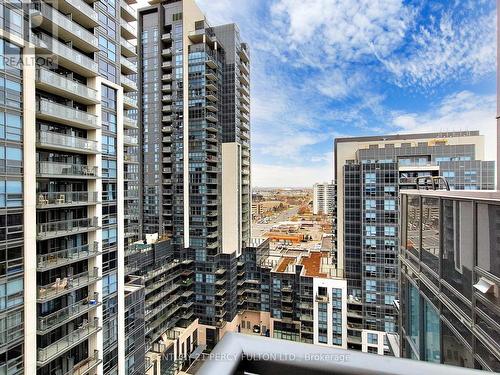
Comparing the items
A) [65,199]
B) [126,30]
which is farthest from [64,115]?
[126,30]

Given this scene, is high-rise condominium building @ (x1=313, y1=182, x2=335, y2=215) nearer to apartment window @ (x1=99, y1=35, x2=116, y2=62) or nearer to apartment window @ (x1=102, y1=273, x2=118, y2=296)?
apartment window @ (x1=102, y1=273, x2=118, y2=296)

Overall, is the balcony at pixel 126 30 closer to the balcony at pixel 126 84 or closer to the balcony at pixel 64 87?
the balcony at pixel 126 84

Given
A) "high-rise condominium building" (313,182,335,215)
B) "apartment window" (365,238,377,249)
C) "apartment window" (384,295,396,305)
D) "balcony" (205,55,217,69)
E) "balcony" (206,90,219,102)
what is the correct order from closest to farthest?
"apartment window" (384,295,396,305)
"apartment window" (365,238,377,249)
"balcony" (205,55,217,69)
"balcony" (206,90,219,102)
"high-rise condominium building" (313,182,335,215)

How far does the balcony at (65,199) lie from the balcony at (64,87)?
82.0 inches

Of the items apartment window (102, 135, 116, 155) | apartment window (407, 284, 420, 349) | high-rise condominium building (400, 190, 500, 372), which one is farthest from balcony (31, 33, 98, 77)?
apartment window (407, 284, 420, 349)

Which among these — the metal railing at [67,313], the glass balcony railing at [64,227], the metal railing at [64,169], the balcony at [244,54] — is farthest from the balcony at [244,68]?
the metal railing at [67,313]

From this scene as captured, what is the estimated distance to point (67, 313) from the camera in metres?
5.25

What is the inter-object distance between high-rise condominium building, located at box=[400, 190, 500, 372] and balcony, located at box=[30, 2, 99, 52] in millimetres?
6894

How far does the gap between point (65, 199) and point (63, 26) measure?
356 centimetres

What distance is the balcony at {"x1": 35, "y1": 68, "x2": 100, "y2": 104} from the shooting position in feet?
15.8

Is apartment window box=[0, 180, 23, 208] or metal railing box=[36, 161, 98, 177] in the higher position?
metal railing box=[36, 161, 98, 177]

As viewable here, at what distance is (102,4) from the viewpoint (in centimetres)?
629

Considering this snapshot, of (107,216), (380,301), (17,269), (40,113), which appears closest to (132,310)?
(107,216)

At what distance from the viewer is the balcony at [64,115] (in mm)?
4832
